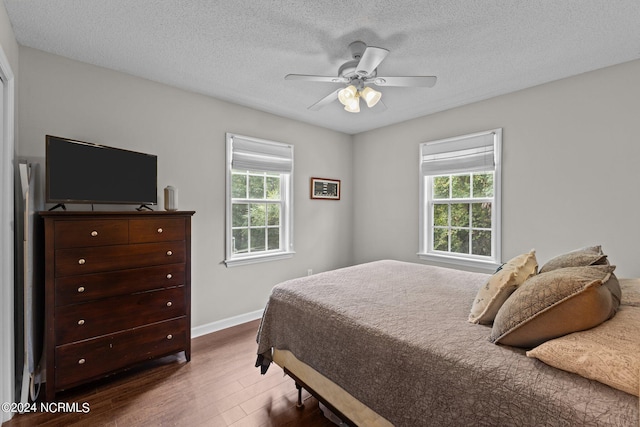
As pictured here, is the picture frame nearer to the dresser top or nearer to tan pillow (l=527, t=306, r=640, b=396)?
the dresser top

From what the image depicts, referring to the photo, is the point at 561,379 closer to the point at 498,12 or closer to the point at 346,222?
the point at 498,12

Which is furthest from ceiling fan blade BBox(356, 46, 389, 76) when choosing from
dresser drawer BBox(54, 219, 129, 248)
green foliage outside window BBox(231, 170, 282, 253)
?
dresser drawer BBox(54, 219, 129, 248)

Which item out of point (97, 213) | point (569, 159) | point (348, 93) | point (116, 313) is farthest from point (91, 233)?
point (569, 159)

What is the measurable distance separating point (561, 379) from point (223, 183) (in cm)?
305

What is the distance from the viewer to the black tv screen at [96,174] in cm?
198

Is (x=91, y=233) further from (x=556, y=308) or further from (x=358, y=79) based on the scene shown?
(x=556, y=308)

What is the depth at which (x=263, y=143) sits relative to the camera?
351 cm

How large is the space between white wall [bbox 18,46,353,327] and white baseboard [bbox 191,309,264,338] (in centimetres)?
6

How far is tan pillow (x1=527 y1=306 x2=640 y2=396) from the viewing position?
34.0 inches

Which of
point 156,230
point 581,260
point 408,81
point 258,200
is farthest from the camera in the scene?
point 258,200

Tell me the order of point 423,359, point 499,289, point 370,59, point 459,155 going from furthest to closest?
point 459,155 → point 370,59 → point 499,289 → point 423,359

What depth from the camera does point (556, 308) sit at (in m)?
1.04

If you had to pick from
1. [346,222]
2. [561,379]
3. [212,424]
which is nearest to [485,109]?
[346,222]

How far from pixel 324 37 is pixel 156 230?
193cm
